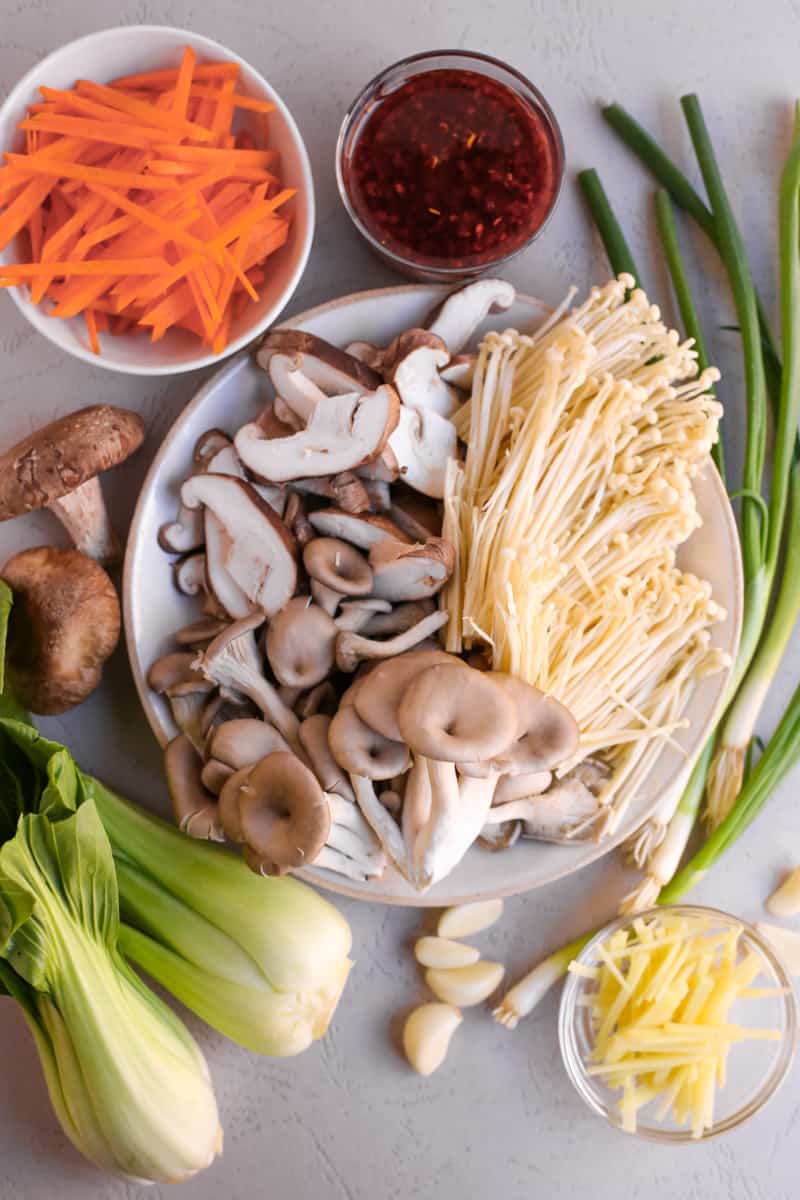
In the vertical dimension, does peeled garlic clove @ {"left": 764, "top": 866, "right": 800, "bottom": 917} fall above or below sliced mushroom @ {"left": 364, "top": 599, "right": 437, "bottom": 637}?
below

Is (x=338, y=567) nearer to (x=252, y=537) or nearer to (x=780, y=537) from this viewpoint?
(x=252, y=537)

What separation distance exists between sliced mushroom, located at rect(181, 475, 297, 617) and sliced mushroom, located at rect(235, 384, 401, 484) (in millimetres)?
53

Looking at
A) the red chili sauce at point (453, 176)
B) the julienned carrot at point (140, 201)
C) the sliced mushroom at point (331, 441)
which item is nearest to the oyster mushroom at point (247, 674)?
the sliced mushroom at point (331, 441)

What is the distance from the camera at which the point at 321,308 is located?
1708mm

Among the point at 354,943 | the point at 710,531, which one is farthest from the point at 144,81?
the point at 354,943

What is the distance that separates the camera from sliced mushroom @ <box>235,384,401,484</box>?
5.17 ft

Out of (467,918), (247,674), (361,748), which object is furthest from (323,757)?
(467,918)

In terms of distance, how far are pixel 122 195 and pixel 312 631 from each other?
2.30 ft

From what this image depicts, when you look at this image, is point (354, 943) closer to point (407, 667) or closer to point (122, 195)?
point (407, 667)

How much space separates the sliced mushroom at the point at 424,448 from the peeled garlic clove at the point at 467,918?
0.74 meters

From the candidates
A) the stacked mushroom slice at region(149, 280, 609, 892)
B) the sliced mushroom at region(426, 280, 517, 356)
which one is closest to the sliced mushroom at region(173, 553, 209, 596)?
the stacked mushroom slice at region(149, 280, 609, 892)

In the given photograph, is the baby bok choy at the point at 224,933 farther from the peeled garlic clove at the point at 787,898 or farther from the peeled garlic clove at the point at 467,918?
the peeled garlic clove at the point at 787,898

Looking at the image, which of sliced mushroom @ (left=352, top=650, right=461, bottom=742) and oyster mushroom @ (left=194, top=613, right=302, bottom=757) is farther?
Result: oyster mushroom @ (left=194, top=613, right=302, bottom=757)

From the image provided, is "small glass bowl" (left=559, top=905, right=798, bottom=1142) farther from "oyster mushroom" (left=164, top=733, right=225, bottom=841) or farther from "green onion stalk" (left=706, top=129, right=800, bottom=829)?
"oyster mushroom" (left=164, top=733, right=225, bottom=841)
